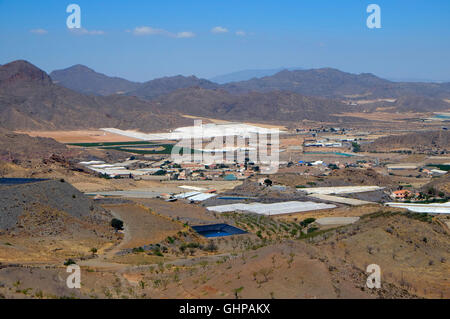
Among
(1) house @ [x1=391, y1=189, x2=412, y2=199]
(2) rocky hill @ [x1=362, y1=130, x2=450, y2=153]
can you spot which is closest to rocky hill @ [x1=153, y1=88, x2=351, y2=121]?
(2) rocky hill @ [x1=362, y1=130, x2=450, y2=153]

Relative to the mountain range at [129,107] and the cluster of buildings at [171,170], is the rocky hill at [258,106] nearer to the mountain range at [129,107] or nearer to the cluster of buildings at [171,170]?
the mountain range at [129,107]

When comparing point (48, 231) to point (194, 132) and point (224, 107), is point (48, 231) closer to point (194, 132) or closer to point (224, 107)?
point (194, 132)

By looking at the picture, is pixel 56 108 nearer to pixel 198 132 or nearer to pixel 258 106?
pixel 198 132

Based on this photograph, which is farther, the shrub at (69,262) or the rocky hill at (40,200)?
the rocky hill at (40,200)

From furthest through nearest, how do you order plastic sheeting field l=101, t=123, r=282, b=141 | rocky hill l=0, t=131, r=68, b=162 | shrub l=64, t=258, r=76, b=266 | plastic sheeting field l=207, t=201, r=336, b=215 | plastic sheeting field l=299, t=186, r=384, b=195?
plastic sheeting field l=101, t=123, r=282, b=141 < rocky hill l=0, t=131, r=68, b=162 < plastic sheeting field l=299, t=186, r=384, b=195 < plastic sheeting field l=207, t=201, r=336, b=215 < shrub l=64, t=258, r=76, b=266

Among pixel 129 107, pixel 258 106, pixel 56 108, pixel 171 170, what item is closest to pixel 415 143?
pixel 171 170

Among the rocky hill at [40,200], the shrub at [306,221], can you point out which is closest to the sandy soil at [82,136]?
the rocky hill at [40,200]

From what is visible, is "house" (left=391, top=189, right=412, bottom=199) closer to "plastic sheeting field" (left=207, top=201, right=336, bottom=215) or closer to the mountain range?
"plastic sheeting field" (left=207, top=201, right=336, bottom=215)
